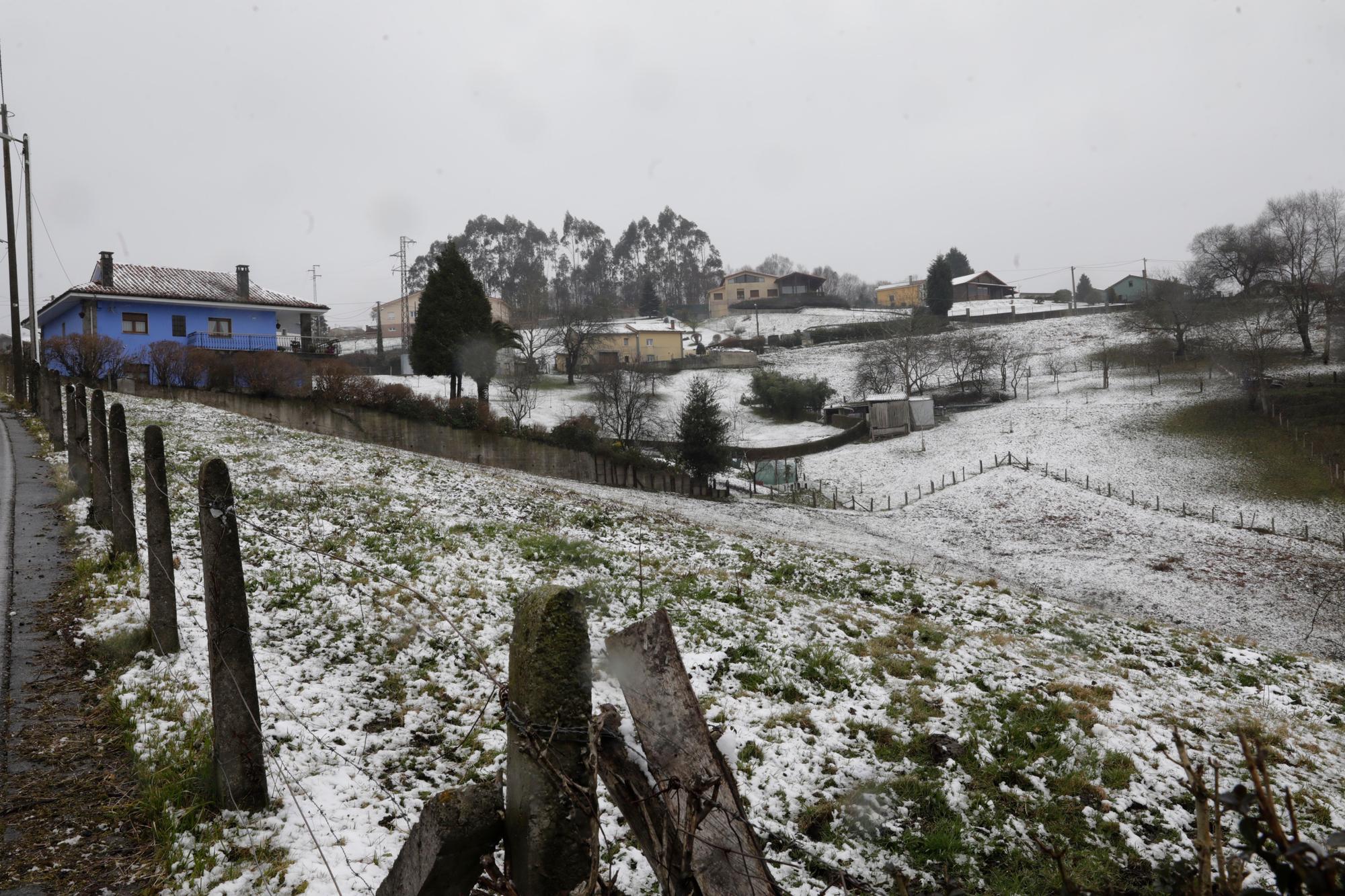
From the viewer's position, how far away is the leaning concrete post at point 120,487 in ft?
23.4

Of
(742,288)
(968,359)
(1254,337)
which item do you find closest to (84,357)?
(968,359)

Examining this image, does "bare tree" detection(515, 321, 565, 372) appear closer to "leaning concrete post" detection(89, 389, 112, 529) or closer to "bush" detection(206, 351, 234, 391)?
"bush" detection(206, 351, 234, 391)

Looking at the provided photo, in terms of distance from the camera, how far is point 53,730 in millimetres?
5051

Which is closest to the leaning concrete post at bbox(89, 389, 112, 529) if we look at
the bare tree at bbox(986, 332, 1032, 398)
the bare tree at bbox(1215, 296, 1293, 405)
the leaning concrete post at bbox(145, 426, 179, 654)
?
the leaning concrete post at bbox(145, 426, 179, 654)

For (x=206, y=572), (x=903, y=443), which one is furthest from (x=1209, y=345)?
(x=206, y=572)

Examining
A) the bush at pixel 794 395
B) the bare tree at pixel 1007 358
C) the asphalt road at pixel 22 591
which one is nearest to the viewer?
the asphalt road at pixel 22 591

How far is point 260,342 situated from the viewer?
4444 centimetres

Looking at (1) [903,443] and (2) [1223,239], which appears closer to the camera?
(1) [903,443]

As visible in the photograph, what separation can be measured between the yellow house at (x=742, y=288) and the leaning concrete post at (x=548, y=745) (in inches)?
4542

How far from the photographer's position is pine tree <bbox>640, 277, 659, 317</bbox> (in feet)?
335

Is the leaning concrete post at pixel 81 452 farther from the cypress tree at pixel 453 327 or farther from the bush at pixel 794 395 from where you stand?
the bush at pixel 794 395

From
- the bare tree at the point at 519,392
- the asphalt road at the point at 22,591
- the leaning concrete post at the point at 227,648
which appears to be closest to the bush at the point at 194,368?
the bare tree at the point at 519,392

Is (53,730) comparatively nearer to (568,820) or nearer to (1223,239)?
(568,820)

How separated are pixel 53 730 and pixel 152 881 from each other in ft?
6.56
